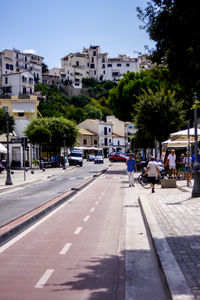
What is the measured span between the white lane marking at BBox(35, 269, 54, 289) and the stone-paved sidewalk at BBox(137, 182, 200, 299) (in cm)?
170

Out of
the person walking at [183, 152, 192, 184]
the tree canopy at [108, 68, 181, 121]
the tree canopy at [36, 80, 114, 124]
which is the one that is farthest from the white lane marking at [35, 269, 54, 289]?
the tree canopy at [36, 80, 114, 124]

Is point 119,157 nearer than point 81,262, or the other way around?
point 81,262

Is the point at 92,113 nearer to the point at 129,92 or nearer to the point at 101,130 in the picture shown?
the point at 101,130

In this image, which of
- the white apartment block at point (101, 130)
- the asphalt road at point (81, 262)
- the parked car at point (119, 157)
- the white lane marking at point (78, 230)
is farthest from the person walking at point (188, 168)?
the white apartment block at point (101, 130)

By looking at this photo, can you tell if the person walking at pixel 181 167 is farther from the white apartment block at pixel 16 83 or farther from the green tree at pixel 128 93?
the white apartment block at pixel 16 83

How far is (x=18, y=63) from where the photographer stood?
127312 millimetres

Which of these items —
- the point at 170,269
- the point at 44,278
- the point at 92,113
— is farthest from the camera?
the point at 92,113

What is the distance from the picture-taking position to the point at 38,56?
141 m

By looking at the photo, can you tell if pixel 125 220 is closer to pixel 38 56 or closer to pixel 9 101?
pixel 9 101

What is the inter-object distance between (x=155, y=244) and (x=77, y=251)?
1.48 metres

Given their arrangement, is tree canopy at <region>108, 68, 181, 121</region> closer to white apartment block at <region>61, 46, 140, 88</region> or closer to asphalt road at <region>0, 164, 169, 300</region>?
asphalt road at <region>0, 164, 169, 300</region>

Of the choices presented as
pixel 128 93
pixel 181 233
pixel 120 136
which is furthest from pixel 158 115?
pixel 120 136

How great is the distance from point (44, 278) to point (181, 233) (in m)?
3.47

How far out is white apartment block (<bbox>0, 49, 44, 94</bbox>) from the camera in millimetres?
119250
